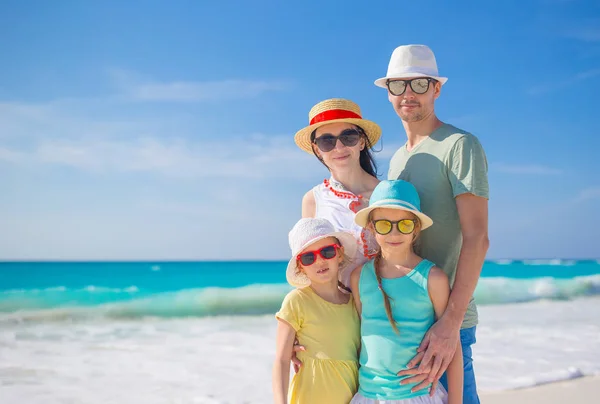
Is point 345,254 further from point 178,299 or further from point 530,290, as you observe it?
point 530,290

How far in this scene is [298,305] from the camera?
9.23 ft

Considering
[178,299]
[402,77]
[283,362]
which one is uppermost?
[402,77]

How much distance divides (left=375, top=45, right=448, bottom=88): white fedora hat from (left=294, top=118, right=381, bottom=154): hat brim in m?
0.34

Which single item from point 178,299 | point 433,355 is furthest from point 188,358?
point 178,299

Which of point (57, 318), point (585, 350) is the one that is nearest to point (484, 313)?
point (585, 350)

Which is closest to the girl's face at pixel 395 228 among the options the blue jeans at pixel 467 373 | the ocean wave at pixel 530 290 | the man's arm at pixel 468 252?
the man's arm at pixel 468 252

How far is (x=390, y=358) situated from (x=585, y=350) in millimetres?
6613

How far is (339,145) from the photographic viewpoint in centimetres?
320

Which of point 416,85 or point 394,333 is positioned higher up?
point 416,85

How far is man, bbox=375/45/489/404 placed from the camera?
8.30 feet

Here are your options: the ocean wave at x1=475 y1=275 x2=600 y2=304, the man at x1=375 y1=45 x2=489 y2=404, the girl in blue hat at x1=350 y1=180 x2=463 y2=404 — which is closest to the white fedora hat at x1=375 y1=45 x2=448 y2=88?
the man at x1=375 y1=45 x2=489 y2=404

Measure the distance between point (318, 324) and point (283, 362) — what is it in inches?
9.8

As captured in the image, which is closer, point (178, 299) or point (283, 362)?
point (283, 362)

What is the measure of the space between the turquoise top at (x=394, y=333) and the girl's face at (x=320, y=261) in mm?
280
